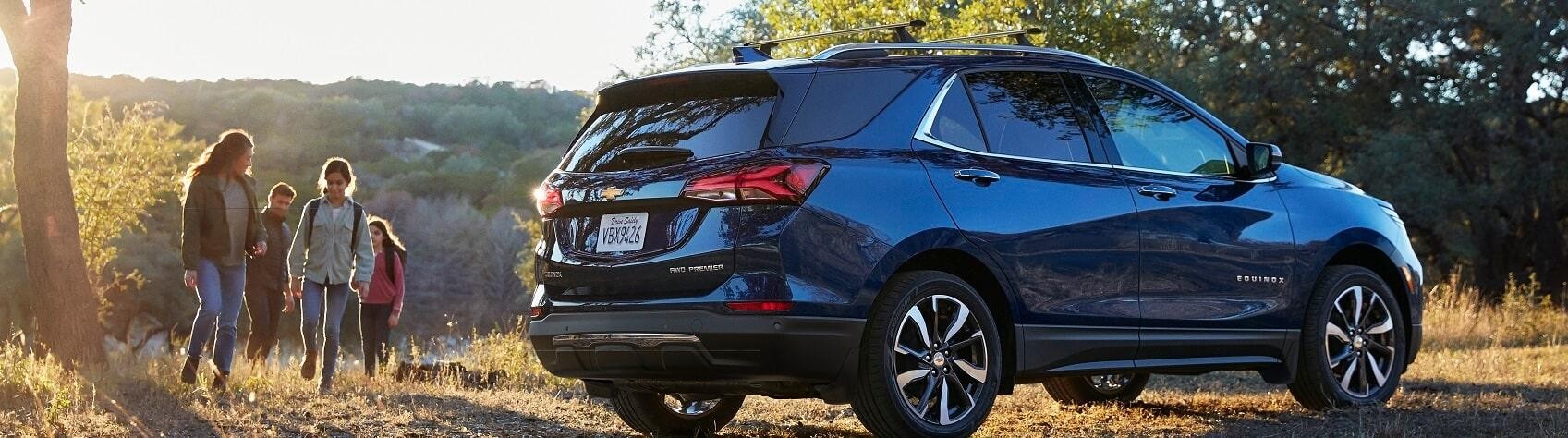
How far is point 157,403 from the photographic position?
833 cm

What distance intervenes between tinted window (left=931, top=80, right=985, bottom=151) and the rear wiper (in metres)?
0.97

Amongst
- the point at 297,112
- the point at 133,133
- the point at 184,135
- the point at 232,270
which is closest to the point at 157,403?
the point at 232,270

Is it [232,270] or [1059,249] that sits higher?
[1059,249]

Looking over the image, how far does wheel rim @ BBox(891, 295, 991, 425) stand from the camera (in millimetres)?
5918

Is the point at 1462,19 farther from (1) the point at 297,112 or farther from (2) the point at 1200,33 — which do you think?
(1) the point at 297,112

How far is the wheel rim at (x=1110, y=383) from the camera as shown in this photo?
8998 millimetres

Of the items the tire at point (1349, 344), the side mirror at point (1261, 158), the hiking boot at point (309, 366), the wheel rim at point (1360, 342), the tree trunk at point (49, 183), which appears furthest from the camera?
the tree trunk at point (49, 183)

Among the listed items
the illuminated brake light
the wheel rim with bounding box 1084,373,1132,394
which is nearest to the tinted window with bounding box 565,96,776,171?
the illuminated brake light

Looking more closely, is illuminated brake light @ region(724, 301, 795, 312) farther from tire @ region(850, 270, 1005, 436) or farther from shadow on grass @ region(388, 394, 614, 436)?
shadow on grass @ region(388, 394, 614, 436)

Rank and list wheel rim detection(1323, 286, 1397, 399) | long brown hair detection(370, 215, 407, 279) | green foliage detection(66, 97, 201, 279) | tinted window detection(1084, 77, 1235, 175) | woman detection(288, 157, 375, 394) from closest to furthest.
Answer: tinted window detection(1084, 77, 1235, 175)
wheel rim detection(1323, 286, 1397, 399)
woman detection(288, 157, 375, 394)
long brown hair detection(370, 215, 407, 279)
green foliage detection(66, 97, 201, 279)

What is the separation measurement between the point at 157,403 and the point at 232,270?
1536 millimetres

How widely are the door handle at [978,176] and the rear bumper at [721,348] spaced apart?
0.76 metres

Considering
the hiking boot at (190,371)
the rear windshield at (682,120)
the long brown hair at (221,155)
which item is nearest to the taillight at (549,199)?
the rear windshield at (682,120)

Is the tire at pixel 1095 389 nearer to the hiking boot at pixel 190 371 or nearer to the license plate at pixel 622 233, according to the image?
the license plate at pixel 622 233
